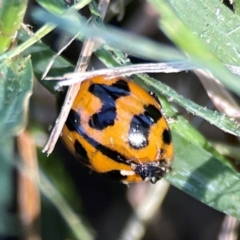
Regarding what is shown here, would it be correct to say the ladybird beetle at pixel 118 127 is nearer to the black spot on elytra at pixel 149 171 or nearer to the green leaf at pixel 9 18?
the black spot on elytra at pixel 149 171

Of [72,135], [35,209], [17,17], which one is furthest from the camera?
[35,209]

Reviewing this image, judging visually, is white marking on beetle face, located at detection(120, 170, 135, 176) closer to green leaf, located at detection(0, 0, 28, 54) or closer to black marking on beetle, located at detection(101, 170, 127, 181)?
black marking on beetle, located at detection(101, 170, 127, 181)

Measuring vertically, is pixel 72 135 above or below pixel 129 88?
below

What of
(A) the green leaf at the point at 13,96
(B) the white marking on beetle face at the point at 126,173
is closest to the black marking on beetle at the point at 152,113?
(B) the white marking on beetle face at the point at 126,173

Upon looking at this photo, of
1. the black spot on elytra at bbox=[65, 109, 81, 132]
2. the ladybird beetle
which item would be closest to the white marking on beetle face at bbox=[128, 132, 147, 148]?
the ladybird beetle

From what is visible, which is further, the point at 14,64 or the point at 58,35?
the point at 58,35

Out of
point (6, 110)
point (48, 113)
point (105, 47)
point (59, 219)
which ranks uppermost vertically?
point (105, 47)

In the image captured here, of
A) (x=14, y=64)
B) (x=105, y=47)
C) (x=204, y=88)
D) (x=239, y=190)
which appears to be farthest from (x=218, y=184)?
(x=14, y=64)

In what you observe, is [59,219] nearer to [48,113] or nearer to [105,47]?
[48,113]
